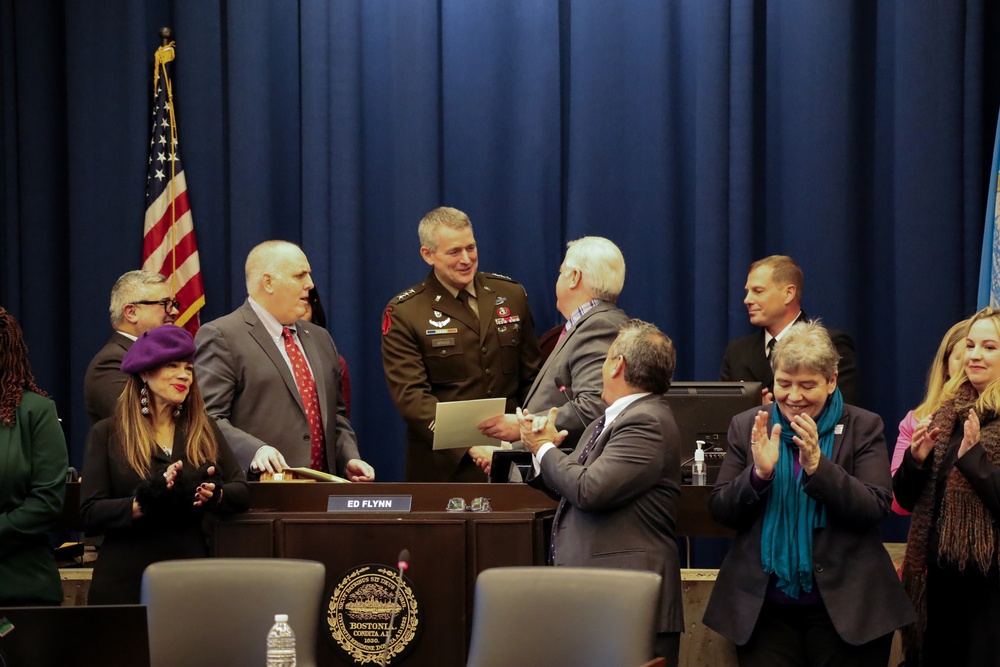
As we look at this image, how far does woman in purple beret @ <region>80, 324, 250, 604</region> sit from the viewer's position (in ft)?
13.5

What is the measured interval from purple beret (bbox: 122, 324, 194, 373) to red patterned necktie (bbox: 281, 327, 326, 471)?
32.4 inches

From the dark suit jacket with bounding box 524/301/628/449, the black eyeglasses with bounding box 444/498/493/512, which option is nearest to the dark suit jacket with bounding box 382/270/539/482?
the dark suit jacket with bounding box 524/301/628/449

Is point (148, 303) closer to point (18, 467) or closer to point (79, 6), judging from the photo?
point (18, 467)

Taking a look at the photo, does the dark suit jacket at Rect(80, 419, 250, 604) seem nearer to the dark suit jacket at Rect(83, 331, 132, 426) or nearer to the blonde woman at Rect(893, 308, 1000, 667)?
the dark suit jacket at Rect(83, 331, 132, 426)

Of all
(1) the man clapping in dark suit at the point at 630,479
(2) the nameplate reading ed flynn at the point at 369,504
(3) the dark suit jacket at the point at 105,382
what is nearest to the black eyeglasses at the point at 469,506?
(2) the nameplate reading ed flynn at the point at 369,504

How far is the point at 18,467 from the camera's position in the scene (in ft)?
13.9

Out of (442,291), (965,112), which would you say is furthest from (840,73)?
(442,291)

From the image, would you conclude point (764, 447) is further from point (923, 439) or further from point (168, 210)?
point (168, 210)

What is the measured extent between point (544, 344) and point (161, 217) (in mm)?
2339

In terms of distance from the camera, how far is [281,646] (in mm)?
2881

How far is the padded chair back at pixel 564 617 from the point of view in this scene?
3.21 m

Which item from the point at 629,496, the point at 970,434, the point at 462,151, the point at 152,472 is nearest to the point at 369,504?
the point at 152,472

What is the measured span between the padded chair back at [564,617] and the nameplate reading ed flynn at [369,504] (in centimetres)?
98

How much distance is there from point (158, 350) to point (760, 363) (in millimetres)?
2795
